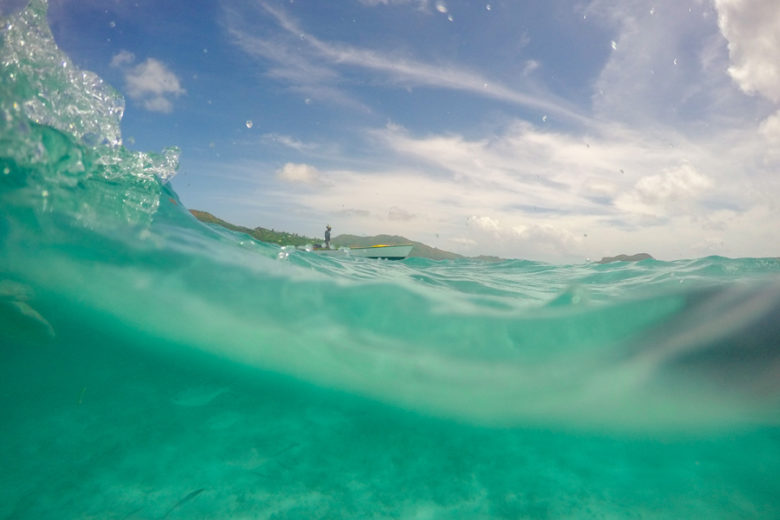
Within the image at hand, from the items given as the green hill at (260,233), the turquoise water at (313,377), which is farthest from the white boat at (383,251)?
the turquoise water at (313,377)

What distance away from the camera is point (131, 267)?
5727mm

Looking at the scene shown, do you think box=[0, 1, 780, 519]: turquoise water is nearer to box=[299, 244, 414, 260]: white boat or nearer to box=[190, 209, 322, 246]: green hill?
box=[190, 209, 322, 246]: green hill

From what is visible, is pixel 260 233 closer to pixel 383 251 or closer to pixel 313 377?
pixel 383 251

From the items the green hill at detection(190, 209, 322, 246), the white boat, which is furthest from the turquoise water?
the white boat

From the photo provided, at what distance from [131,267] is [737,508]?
839 cm

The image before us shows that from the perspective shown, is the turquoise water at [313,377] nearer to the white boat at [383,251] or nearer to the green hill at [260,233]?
the green hill at [260,233]

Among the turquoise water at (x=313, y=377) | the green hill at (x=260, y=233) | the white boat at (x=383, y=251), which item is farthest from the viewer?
the white boat at (x=383, y=251)

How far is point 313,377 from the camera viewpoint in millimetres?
6480

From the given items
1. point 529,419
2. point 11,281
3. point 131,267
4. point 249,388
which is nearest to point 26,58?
point 131,267

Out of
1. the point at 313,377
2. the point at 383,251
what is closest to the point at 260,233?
the point at 383,251

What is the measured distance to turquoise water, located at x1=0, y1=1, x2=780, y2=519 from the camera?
4008mm

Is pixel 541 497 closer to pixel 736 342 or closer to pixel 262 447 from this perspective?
pixel 262 447

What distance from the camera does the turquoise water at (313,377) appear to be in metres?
4.01

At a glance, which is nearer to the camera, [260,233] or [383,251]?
[260,233]
